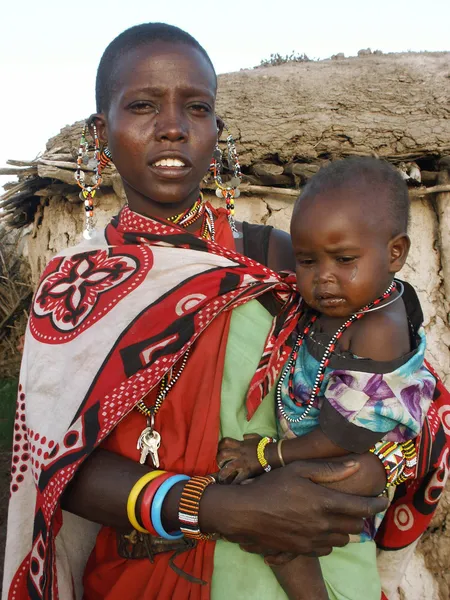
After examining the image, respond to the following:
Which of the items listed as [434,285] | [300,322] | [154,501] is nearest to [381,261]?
[300,322]

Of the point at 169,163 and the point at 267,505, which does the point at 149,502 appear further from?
the point at 169,163

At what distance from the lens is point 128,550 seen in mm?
1688

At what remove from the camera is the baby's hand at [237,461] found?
1588 millimetres

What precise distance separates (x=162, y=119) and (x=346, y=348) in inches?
33.0

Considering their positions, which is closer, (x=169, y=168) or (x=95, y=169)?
(x=169, y=168)

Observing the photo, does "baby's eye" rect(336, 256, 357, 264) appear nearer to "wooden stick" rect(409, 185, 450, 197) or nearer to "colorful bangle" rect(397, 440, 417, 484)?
"colorful bangle" rect(397, 440, 417, 484)

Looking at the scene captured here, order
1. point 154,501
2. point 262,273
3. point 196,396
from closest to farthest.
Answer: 1. point 154,501
2. point 196,396
3. point 262,273

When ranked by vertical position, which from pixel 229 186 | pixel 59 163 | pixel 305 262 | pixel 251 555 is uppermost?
pixel 59 163

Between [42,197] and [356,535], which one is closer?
[356,535]

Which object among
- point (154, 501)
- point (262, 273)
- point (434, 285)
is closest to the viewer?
point (154, 501)

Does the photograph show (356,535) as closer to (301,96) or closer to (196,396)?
(196,396)

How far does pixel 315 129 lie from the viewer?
371 centimetres

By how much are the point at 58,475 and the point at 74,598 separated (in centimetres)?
54

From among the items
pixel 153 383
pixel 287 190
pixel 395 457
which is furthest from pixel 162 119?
pixel 287 190
